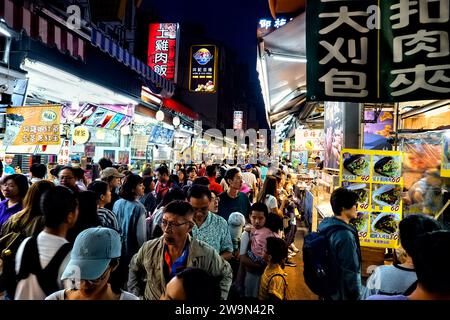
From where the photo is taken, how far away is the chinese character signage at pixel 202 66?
23.3 metres

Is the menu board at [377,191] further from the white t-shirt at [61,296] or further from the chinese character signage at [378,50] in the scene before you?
the white t-shirt at [61,296]

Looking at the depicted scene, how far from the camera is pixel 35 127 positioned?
6.48 metres

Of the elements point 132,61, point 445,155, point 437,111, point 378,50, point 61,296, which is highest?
point 132,61

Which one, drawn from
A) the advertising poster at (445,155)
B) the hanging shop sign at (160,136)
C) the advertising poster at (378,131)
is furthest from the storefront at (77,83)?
the advertising poster at (445,155)

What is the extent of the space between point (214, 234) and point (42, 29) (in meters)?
5.15

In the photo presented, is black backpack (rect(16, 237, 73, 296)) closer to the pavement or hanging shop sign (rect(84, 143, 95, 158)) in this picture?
the pavement

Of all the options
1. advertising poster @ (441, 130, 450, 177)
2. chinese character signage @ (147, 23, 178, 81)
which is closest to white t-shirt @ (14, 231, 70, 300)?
advertising poster @ (441, 130, 450, 177)

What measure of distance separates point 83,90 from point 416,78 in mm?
8543

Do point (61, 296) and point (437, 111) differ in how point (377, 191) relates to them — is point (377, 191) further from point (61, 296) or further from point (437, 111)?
point (61, 296)

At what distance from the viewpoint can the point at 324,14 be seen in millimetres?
3367

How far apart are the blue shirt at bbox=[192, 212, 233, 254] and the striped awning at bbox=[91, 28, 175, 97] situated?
556 centimetres

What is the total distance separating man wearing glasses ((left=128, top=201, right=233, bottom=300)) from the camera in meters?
2.71

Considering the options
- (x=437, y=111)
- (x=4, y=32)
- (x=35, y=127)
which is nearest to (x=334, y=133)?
(x=437, y=111)
